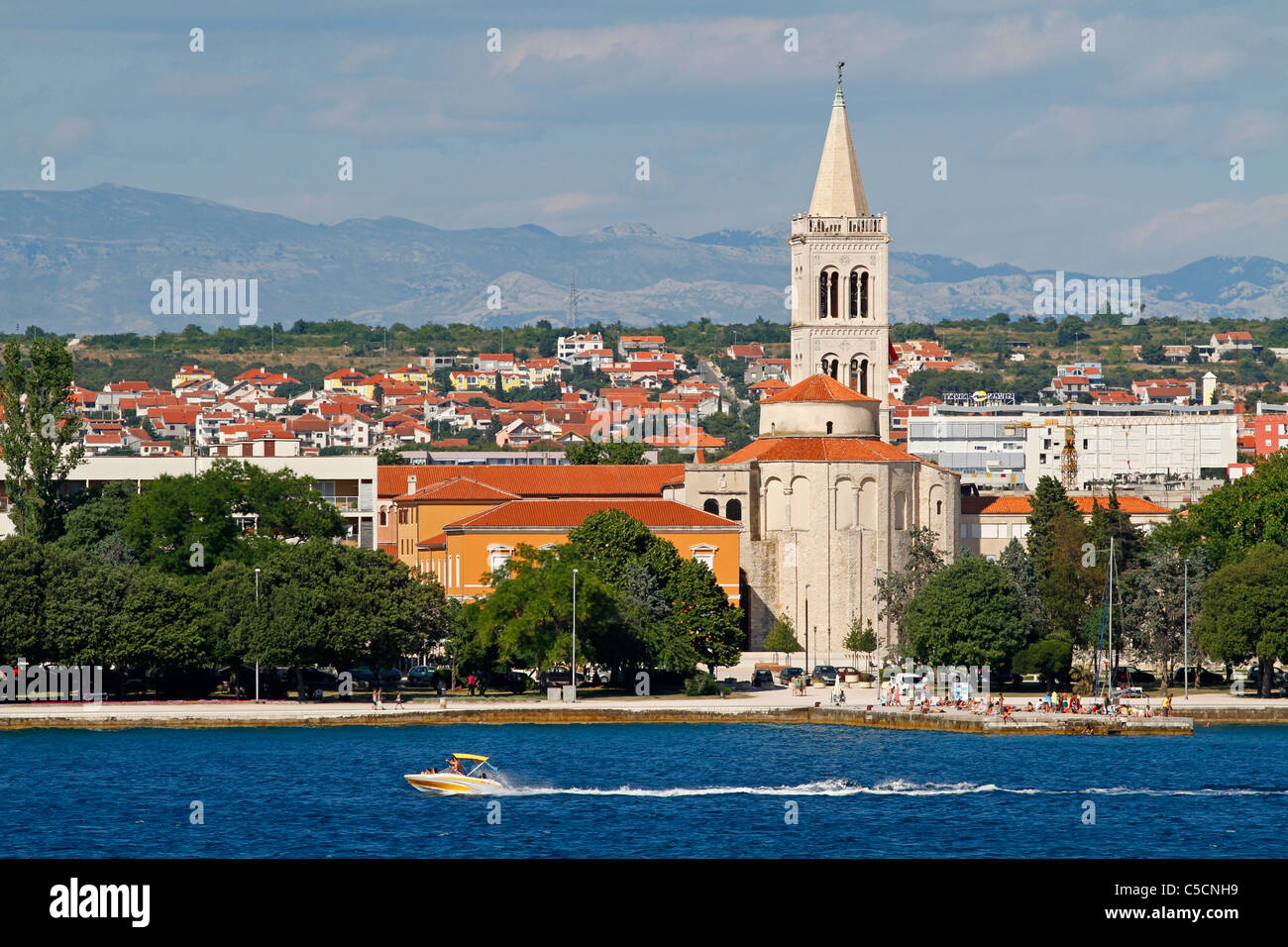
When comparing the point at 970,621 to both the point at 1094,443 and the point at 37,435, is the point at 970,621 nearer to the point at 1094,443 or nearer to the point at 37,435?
the point at 37,435

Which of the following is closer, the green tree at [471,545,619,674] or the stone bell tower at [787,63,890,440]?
the green tree at [471,545,619,674]

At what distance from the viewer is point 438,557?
77.1m

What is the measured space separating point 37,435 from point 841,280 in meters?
39.0

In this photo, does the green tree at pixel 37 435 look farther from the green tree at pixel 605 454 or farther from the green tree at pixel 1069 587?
the green tree at pixel 605 454

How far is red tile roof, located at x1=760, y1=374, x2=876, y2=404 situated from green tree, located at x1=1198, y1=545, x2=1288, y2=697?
22.5 meters

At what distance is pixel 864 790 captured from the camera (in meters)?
43.2

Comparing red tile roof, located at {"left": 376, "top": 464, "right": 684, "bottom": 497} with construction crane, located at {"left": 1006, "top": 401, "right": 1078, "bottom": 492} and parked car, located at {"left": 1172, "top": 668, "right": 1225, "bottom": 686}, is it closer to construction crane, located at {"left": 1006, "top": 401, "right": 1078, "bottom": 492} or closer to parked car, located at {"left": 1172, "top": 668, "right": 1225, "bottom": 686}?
parked car, located at {"left": 1172, "top": 668, "right": 1225, "bottom": 686}

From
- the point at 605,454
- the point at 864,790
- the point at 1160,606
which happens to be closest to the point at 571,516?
the point at 1160,606

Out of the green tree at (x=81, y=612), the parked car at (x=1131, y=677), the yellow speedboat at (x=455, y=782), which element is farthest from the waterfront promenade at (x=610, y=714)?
the yellow speedboat at (x=455, y=782)

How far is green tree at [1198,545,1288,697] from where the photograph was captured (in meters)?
59.5

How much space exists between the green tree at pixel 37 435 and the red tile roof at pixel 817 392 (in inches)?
1176

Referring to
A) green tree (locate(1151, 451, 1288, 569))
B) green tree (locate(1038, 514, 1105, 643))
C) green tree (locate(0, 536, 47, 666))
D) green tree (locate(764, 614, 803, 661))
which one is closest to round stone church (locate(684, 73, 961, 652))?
green tree (locate(764, 614, 803, 661))

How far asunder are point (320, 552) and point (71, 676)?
845 cm

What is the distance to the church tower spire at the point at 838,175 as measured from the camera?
8950 cm
